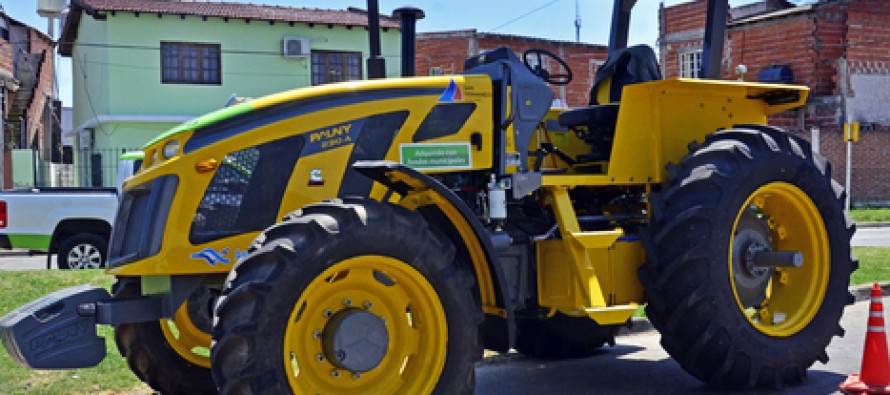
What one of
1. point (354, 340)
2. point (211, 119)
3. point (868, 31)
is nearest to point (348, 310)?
point (354, 340)

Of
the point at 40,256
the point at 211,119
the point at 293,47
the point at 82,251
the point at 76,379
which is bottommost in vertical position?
the point at 40,256

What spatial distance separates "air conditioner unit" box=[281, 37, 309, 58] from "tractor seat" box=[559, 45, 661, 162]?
24.4 meters

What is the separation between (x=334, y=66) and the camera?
31875 mm

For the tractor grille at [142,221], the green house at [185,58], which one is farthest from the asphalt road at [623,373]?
the green house at [185,58]

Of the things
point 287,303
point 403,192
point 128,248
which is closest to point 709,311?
point 403,192

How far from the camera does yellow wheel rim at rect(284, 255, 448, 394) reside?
486 cm

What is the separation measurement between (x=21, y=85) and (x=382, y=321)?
2914 centimetres

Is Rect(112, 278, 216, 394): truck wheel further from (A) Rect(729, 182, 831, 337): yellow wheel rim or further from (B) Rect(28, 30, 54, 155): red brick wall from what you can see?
(B) Rect(28, 30, 54, 155): red brick wall

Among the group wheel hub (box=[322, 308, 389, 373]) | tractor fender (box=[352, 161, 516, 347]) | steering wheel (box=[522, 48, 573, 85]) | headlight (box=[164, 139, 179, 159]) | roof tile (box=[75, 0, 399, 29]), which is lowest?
wheel hub (box=[322, 308, 389, 373])

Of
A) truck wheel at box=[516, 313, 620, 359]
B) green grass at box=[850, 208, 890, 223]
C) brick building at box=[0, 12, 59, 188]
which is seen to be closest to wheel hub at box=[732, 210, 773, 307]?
truck wheel at box=[516, 313, 620, 359]

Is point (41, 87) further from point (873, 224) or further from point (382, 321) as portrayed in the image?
point (382, 321)

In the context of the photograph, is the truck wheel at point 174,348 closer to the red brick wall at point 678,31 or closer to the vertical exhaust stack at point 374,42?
the vertical exhaust stack at point 374,42

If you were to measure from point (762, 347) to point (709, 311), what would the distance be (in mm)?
570

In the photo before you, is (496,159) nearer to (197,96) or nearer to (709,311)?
(709,311)
